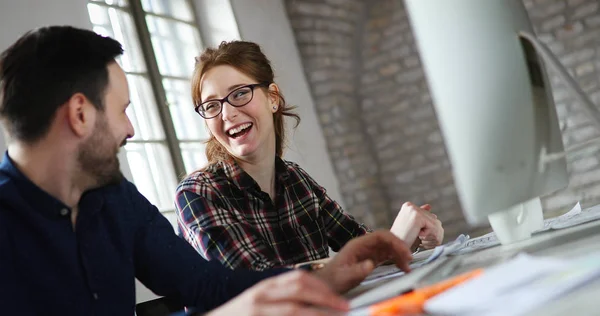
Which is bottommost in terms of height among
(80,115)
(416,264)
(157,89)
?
(416,264)

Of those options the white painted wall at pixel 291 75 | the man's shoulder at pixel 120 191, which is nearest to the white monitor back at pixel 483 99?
the man's shoulder at pixel 120 191

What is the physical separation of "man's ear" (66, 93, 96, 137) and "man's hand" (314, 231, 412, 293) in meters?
0.47

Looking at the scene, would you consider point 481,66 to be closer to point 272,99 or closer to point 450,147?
point 450,147

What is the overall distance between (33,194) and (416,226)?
88cm

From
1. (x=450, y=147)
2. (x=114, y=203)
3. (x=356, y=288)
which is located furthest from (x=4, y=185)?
(x=450, y=147)

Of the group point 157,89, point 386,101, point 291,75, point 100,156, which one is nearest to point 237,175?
point 100,156

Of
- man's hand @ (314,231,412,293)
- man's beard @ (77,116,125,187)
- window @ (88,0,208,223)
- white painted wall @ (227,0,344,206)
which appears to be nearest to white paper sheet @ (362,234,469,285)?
man's hand @ (314,231,412,293)

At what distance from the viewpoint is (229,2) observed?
421cm

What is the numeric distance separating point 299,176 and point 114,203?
764mm

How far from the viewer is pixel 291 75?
Answer: 4734 millimetres

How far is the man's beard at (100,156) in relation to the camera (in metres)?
1.31

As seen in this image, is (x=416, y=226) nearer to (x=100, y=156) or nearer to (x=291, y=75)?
Result: (x=100, y=156)

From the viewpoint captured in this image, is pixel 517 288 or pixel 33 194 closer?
pixel 517 288

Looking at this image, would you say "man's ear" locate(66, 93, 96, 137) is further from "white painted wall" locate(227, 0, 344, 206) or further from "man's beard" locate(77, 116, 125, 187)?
"white painted wall" locate(227, 0, 344, 206)
